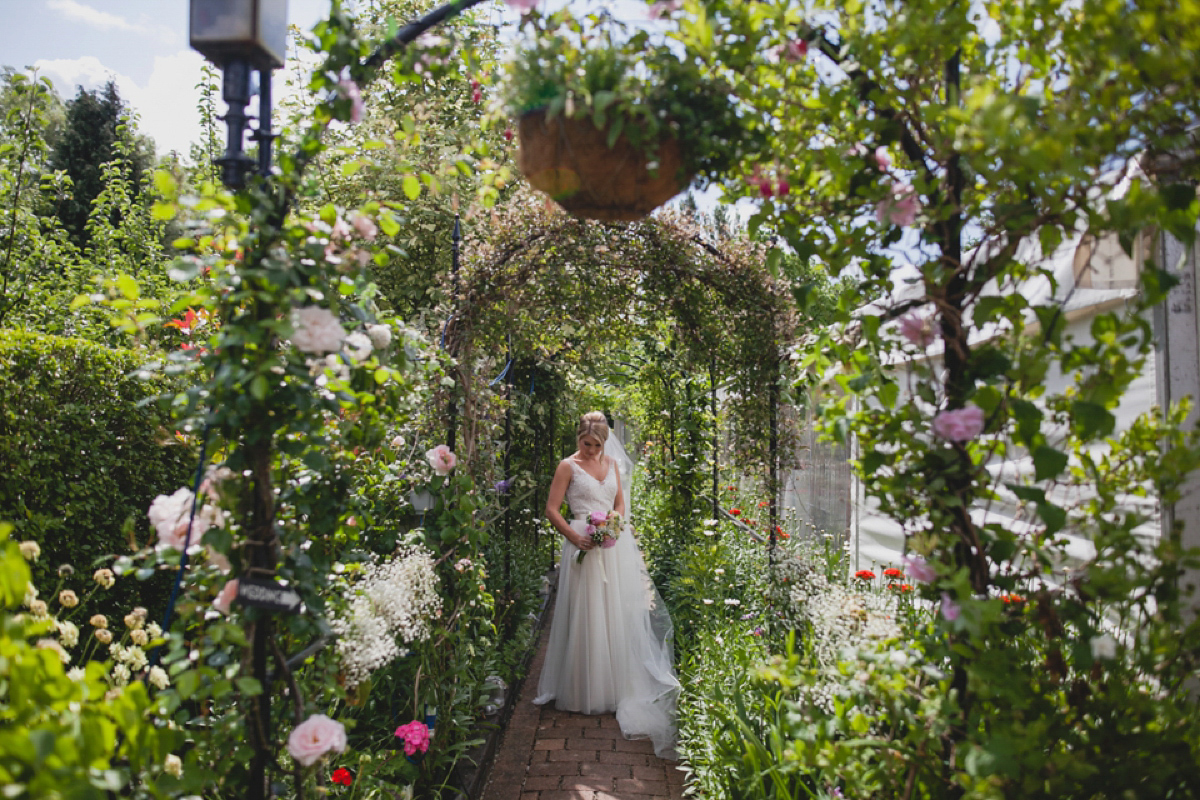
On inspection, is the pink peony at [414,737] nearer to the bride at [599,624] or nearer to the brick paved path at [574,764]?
the brick paved path at [574,764]

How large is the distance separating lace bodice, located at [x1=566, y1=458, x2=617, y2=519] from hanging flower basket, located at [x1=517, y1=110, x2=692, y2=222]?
299 centimetres

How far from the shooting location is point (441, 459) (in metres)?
2.99

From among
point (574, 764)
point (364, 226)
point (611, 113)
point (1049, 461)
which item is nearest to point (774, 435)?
point (574, 764)

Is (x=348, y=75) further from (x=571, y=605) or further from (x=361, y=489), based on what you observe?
(x=571, y=605)

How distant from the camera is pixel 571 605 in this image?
4402mm

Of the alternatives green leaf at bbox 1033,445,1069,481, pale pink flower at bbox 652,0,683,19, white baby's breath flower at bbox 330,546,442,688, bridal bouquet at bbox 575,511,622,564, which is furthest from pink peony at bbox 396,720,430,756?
pale pink flower at bbox 652,0,683,19

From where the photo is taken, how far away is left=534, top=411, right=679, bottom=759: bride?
13.8ft

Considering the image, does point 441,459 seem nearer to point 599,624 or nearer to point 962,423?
point 599,624

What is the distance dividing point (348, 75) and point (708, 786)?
110 inches

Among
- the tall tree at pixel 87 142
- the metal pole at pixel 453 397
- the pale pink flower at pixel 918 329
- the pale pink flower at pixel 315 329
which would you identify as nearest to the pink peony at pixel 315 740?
the pale pink flower at pixel 315 329

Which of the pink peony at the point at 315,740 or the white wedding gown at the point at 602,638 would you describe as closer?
the pink peony at the point at 315,740

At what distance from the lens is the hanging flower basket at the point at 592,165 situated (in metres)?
1.65

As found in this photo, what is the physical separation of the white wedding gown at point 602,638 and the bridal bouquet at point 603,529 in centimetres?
6

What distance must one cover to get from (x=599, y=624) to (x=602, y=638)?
0.27 feet
